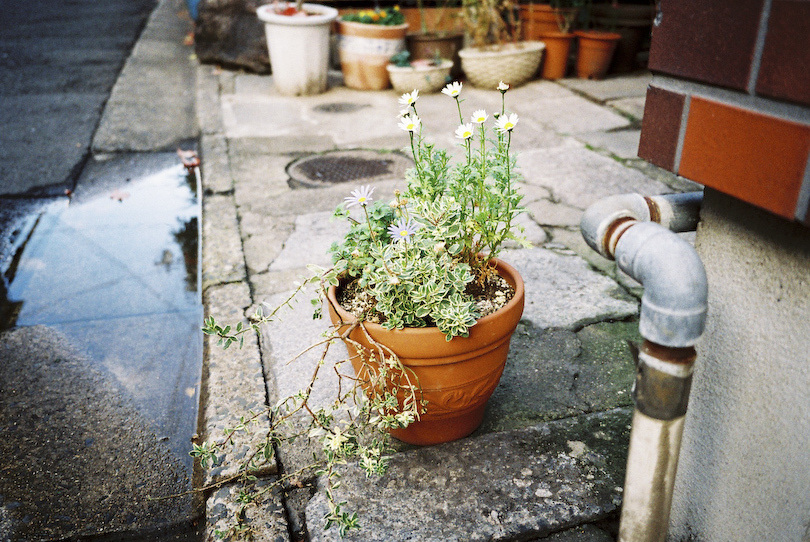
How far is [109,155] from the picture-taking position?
14.5ft

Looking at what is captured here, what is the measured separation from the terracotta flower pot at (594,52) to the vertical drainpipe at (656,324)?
16.1 ft

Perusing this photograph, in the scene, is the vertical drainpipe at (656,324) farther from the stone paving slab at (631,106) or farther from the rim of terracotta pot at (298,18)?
the rim of terracotta pot at (298,18)

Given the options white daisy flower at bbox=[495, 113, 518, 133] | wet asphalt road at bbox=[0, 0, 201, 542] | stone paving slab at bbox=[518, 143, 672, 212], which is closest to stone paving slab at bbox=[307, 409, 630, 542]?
wet asphalt road at bbox=[0, 0, 201, 542]

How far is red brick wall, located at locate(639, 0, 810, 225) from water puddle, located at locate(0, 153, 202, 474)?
161 cm

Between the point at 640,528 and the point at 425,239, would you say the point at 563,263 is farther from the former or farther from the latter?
the point at 640,528

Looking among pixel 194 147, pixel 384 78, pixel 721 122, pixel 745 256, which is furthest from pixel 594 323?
pixel 384 78

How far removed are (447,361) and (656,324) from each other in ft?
1.93

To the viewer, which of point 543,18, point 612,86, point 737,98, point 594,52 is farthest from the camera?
point 543,18

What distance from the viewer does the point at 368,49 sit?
18.1ft

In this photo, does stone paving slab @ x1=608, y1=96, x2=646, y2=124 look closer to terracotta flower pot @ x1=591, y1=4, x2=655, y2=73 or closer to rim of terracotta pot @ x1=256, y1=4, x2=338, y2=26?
terracotta flower pot @ x1=591, y1=4, x2=655, y2=73

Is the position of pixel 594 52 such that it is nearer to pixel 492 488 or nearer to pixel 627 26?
pixel 627 26

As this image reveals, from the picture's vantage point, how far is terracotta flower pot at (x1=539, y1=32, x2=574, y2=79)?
18.6ft

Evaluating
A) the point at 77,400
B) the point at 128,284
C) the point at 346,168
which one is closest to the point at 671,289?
the point at 77,400

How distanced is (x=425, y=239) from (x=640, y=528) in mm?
803
